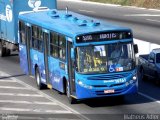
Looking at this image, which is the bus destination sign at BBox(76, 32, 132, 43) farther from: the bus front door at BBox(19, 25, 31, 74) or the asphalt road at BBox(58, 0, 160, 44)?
the asphalt road at BBox(58, 0, 160, 44)

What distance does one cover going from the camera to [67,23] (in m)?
24.1

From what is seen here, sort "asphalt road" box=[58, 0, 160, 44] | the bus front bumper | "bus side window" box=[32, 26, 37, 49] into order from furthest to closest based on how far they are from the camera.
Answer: "asphalt road" box=[58, 0, 160, 44], "bus side window" box=[32, 26, 37, 49], the bus front bumper

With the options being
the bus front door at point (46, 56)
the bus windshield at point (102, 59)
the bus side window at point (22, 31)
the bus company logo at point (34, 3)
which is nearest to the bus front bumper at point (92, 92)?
the bus windshield at point (102, 59)

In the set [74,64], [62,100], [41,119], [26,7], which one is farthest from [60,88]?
[26,7]

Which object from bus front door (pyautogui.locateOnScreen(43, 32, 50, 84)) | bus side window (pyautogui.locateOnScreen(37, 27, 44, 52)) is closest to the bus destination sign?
bus front door (pyautogui.locateOnScreen(43, 32, 50, 84))

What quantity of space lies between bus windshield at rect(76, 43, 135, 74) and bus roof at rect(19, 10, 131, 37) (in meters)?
0.61

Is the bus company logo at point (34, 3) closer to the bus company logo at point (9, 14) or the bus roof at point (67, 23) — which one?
the bus company logo at point (9, 14)

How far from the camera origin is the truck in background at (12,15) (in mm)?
33688

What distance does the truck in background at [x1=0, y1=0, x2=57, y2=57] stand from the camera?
33.7 metres

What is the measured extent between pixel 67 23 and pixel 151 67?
19.6 ft

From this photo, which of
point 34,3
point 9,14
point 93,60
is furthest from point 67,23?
point 9,14

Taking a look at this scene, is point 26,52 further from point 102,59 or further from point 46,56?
point 102,59

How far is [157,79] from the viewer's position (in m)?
27.6

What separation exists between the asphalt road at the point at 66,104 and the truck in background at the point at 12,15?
6.28 m
